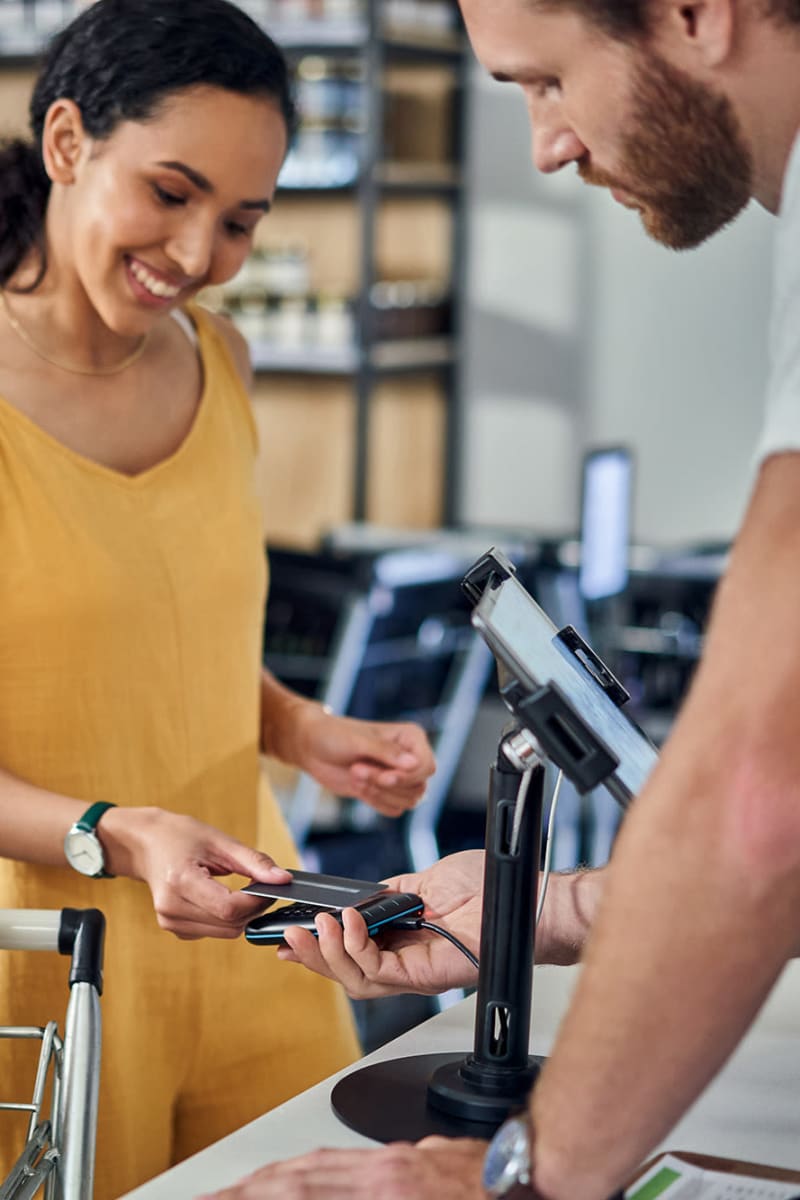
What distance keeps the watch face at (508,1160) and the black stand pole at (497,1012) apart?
8.4 inches

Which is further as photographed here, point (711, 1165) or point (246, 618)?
point (246, 618)

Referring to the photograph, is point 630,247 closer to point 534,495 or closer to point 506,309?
point 506,309

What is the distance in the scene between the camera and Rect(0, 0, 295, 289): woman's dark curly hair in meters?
1.64

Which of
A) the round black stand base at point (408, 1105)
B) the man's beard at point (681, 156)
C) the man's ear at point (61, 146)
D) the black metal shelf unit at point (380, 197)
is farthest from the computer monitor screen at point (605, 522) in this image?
the man's beard at point (681, 156)

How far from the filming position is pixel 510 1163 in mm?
938

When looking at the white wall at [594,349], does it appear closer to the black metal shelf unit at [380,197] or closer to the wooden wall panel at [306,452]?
the black metal shelf unit at [380,197]

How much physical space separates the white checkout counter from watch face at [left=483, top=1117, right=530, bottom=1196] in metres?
0.17

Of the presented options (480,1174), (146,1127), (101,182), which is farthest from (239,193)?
(480,1174)

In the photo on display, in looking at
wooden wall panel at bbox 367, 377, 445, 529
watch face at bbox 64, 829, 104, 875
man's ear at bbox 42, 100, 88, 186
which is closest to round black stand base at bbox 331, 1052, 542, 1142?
watch face at bbox 64, 829, 104, 875

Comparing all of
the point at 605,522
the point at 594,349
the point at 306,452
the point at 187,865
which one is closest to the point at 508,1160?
the point at 187,865

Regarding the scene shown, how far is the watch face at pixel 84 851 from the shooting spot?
5.02 ft

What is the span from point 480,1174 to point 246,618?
0.90 metres

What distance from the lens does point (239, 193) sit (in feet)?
5.45

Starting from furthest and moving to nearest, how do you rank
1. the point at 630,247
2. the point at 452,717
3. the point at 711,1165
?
1. the point at 630,247
2. the point at 452,717
3. the point at 711,1165
